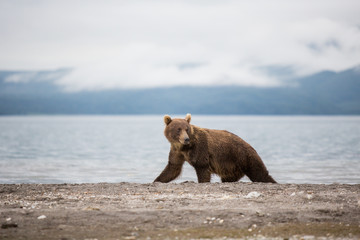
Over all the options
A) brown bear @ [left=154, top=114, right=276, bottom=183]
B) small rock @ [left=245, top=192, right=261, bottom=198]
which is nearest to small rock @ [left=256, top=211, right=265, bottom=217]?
small rock @ [left=245, top=192, right=261, bottom=198]

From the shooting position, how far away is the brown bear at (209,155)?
1234 cm

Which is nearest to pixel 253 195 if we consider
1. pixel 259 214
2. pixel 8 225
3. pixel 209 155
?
pixel 259 214

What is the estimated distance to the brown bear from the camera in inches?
486

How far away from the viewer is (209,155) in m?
12.5

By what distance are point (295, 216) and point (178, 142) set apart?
4685mm

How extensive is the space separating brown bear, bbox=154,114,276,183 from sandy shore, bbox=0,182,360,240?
69.9 inches

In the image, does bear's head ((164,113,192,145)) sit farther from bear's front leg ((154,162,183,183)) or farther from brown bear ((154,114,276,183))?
bear's front leg ((154,162,183,183))

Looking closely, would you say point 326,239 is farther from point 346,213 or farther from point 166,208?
point 166,208

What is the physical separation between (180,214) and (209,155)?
4.57m

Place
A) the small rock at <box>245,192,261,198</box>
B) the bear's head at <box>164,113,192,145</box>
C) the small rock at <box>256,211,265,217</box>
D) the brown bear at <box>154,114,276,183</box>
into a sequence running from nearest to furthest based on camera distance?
the small rock at <box>256,211,265,217</box>, the small rock at <box>245,192,261,198</box>, the bear's head at <box>164,113,192,145</box>, the brown bear at <box>154,114,276,183</box>

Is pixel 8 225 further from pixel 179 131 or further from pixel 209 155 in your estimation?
pixel 209 155

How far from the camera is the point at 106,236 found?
6941mm

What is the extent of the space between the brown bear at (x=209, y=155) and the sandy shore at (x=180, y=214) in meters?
1.78

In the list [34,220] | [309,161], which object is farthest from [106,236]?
[309,161]
